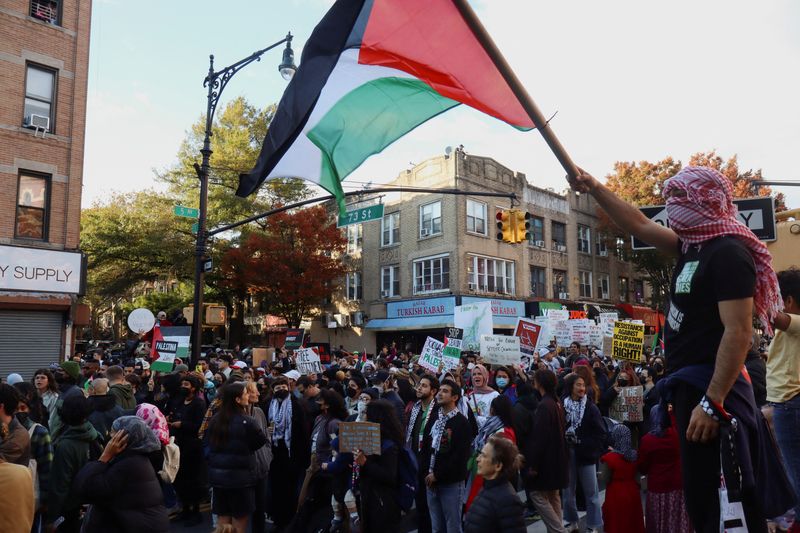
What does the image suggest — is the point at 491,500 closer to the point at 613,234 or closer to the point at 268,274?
the point at 268,274

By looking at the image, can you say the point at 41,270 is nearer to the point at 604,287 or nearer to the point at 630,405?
the point at 630,405

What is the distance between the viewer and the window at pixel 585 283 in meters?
40.0

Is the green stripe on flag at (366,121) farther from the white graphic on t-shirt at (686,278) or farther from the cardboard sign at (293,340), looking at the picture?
the cardboard sign at (293,340)

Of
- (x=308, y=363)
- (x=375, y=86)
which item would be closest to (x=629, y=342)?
(x=308, y=363)

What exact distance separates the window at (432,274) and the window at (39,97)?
19457 mm

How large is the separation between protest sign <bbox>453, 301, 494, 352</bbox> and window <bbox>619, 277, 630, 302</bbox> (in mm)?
27032

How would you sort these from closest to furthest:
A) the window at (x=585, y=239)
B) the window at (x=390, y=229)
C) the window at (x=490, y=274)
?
the window at (x=490, y=274) < the window at (x=390, y=229) < the window at (x=585, y=239)

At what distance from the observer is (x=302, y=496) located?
22.9 feet

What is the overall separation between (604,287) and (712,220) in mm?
41579

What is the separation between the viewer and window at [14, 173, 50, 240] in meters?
18.5

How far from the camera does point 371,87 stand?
4.41 m

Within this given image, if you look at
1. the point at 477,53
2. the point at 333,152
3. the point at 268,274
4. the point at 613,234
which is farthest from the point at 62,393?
the point at 613,234

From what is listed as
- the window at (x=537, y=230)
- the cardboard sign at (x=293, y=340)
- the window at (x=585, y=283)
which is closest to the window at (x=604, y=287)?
the window at (x=585, y=283)

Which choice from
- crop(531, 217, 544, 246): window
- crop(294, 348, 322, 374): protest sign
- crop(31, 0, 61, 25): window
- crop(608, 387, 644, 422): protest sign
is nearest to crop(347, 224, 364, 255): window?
crop(531, 217, 544, 246): window
